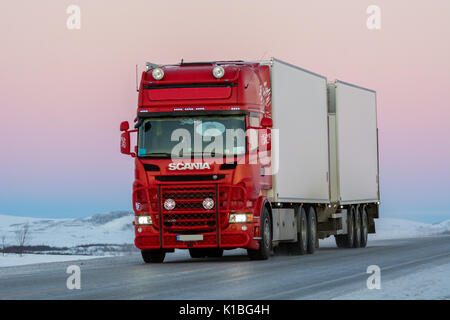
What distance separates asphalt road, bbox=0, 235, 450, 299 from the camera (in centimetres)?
1439

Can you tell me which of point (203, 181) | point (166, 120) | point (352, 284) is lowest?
point (352, 284)

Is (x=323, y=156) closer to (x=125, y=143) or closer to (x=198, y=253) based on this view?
(x=198, y=253)

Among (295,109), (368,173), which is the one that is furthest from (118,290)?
(368,173)

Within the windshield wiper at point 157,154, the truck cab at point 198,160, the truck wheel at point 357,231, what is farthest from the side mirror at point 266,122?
the truck wheel at point 357,231

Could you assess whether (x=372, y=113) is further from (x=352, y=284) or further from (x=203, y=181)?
(x=352, y=284)

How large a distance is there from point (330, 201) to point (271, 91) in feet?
22.9

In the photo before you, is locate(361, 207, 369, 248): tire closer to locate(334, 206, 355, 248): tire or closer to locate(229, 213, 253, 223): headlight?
locate(334, 206, 355, 248): tire

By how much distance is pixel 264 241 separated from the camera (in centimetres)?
2297

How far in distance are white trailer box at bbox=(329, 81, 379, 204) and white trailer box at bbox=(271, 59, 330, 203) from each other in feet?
3.06

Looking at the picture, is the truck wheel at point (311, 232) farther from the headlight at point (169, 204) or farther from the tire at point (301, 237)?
the headlight at point (169, 204)

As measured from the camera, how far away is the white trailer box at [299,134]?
24.6m

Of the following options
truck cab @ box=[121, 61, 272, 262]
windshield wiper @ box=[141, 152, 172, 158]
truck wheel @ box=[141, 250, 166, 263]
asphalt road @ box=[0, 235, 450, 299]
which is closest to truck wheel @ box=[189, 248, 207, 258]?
asphalt road @ box=[0, 235, 450, 299]

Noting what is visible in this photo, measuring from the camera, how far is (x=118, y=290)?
1518 centimetres
